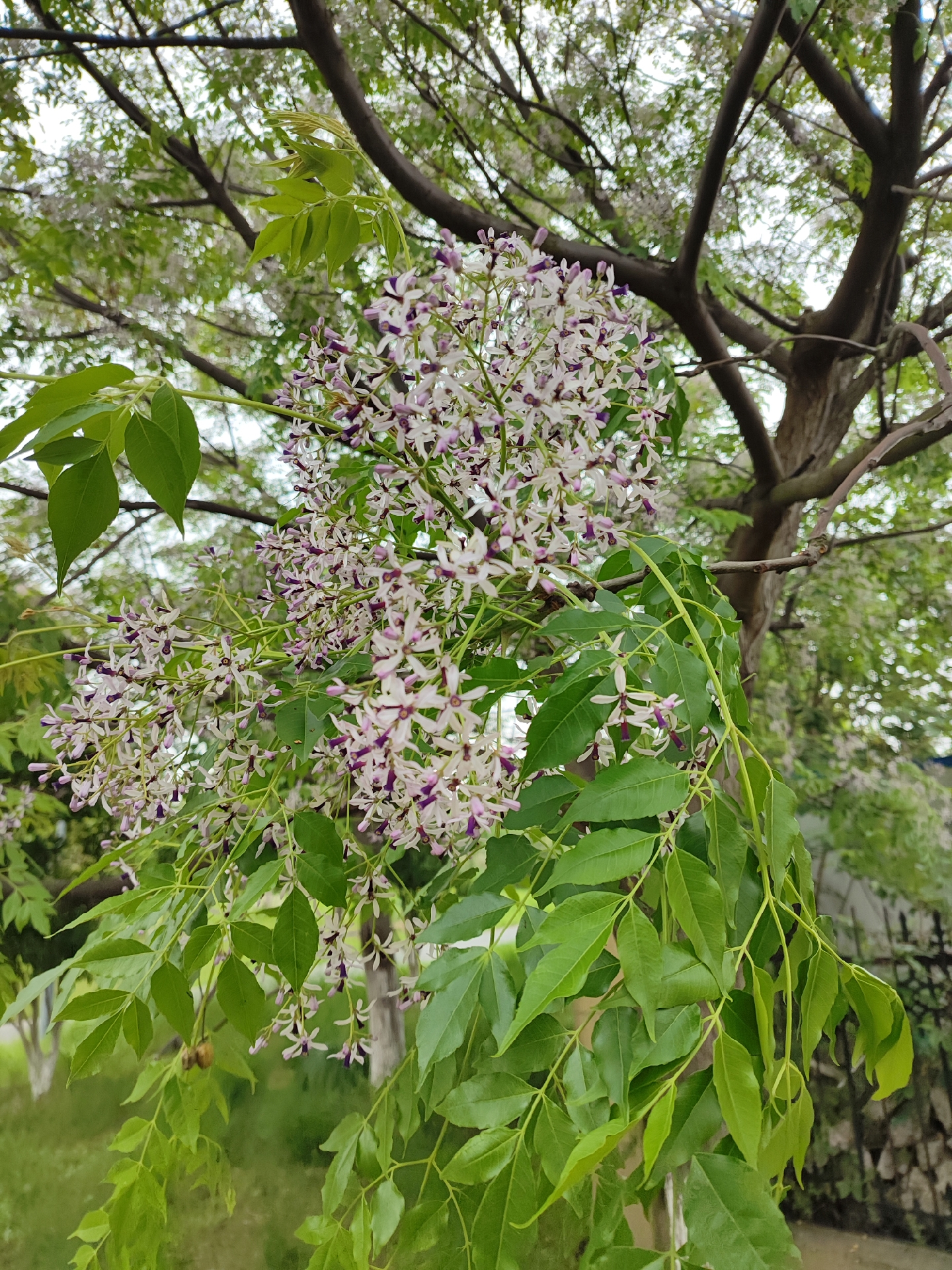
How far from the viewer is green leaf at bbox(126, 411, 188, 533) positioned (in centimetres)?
27

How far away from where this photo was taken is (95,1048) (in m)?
0.33

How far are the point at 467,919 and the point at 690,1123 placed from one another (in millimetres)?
89

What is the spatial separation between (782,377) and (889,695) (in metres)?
1.32

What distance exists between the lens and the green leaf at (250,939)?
1.09ft

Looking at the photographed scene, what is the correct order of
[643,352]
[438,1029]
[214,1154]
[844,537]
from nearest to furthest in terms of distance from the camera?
[438,1029], [643,352], [214,1154], [844,537]

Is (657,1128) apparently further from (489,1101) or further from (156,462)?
(156,462)

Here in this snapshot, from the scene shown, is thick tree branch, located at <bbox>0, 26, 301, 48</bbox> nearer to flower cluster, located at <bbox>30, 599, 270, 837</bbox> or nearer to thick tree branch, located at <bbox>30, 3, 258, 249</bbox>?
thick tree branch, located at <bbox>30, 3, 258, 249</bbox>

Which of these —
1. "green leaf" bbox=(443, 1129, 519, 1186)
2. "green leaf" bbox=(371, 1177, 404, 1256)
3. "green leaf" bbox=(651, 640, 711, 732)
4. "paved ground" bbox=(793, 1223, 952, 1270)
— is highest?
"green leaf" bbox=(651, 640, 711, 732)

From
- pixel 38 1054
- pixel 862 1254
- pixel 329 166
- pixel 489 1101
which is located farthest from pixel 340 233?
Answer: pixel 862 1254

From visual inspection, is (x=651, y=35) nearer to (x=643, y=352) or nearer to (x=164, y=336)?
(x=164, y=336)

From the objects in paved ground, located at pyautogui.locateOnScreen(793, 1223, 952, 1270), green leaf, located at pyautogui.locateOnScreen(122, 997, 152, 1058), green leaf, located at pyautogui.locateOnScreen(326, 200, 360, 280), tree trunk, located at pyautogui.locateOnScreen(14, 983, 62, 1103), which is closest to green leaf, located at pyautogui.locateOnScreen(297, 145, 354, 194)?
green leaf, located at pyautogui.locateOnScreen(326, 200, 360, 280)

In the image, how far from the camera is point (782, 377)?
1890 millimetres

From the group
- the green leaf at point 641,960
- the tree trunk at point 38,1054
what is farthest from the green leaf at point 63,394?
the tree trunk at point 38,1054

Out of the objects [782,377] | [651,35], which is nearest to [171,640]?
[782,377]
